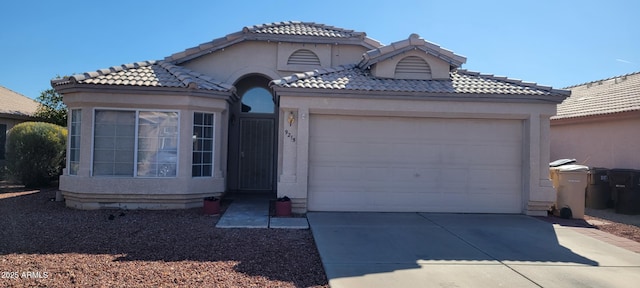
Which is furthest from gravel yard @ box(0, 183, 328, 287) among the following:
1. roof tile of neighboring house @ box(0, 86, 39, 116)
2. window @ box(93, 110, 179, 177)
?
roof tile of neighboring house @ box(0, 86, 39, 116)

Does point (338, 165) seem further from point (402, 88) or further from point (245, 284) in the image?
point (245, 284)

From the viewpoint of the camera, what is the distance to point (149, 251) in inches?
241

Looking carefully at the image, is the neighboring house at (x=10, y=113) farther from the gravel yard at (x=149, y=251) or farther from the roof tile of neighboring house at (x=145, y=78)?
the roof tile of neighboring house at (x=145, y=78)

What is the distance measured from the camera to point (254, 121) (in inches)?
498

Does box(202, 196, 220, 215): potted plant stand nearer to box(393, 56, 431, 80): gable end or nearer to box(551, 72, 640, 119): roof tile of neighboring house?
box(393, 56, 431, 80): gable end

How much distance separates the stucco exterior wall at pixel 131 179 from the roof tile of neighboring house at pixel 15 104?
9.35 m

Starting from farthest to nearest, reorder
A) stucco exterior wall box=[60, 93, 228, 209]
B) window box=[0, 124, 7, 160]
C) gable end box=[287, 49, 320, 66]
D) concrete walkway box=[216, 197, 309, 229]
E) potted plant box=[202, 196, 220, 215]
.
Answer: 1. window box=[0, 124, 7, 160]
2. gable end box=[287, 49, 320, 66]
3. stucco exterior wall box=[60, 93, 228, 209]
4. potted plant box=[202, 196, 220, 215]
5. concrete walkway box=[216, 197, 309, 229]

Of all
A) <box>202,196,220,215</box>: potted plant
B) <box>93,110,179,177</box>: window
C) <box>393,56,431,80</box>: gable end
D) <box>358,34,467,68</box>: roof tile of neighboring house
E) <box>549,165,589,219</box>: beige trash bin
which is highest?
<box>358,34,467,68</box>: roof tile of neighboring house

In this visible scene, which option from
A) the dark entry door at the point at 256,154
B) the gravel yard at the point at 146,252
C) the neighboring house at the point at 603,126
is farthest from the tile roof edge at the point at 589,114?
the gravel yard at the point at 146,252

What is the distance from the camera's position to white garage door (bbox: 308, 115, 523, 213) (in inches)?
373

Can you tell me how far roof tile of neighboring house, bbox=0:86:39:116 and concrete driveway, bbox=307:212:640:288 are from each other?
48.3 ft

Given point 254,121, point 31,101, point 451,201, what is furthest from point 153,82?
point 31,101

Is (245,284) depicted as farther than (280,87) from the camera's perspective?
No

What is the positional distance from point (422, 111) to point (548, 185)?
3.46 meters
